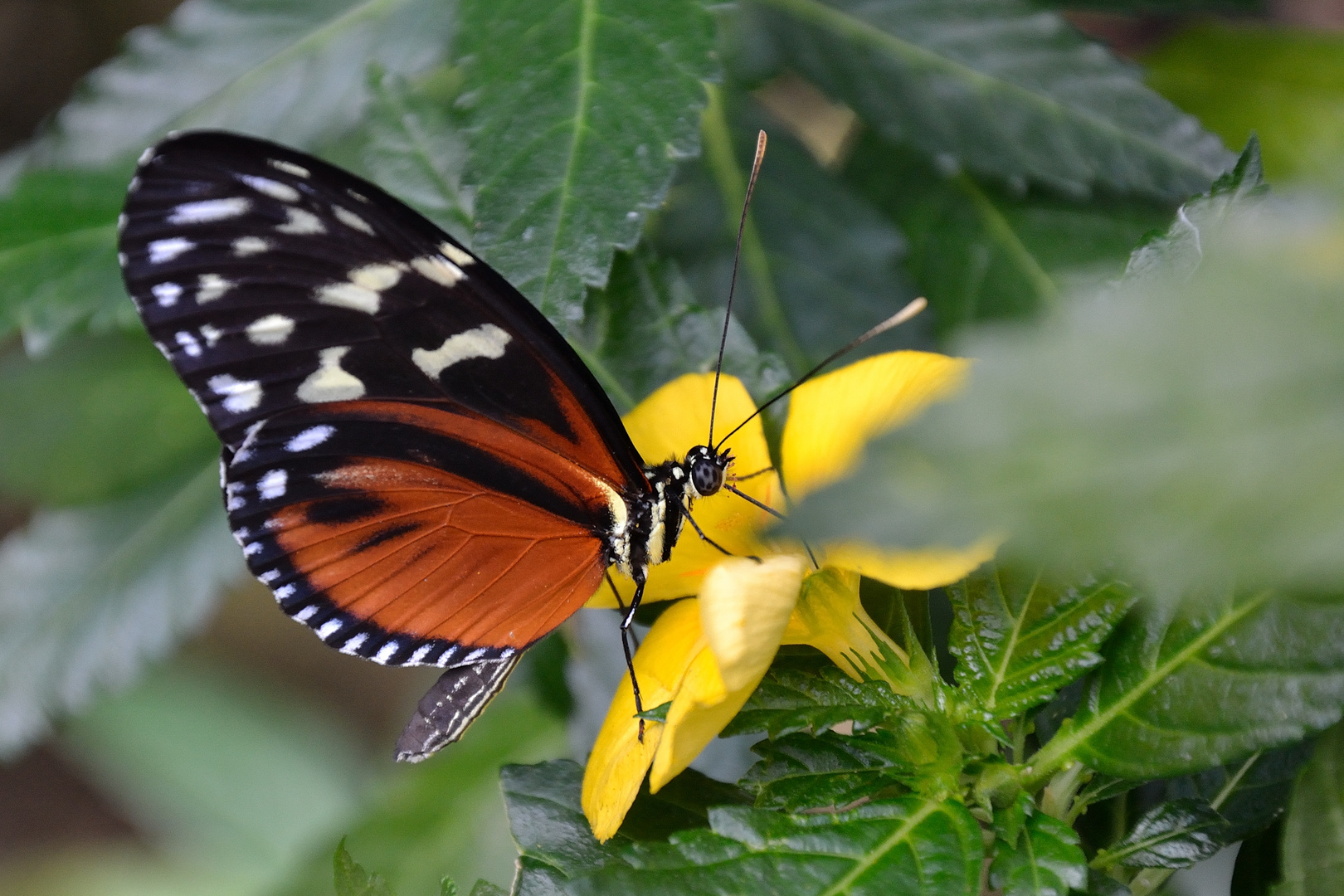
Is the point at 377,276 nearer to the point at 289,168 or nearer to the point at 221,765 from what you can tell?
the point at 289,168

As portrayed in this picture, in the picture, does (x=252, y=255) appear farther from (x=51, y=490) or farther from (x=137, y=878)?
(x=137, y=878)

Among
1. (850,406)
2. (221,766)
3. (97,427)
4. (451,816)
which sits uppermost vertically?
(850,406)

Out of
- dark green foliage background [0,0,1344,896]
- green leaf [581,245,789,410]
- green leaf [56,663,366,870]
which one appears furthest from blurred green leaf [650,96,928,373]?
green leaf [56,663,366,870]

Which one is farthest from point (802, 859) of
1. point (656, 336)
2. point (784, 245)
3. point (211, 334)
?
point (784, 245)

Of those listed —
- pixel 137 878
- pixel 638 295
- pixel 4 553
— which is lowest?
pixel 137 878

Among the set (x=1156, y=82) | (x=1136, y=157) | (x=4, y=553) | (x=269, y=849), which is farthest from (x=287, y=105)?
(x=269, y=849)

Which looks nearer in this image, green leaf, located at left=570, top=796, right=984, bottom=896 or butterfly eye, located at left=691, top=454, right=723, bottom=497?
green leaf, located at left=570, top=796, right=984, bottom=896

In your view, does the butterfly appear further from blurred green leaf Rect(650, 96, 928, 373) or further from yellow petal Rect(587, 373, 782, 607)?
blurred green leaf Rect(650, 96, 928, 373)
